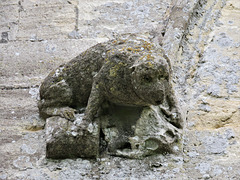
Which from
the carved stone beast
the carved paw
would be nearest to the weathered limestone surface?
the carved paw

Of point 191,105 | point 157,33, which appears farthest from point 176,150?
point 157,33

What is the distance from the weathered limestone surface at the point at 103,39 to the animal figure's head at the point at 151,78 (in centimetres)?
41

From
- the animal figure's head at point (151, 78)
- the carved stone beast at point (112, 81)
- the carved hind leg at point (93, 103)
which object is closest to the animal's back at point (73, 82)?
the carved stone beast at point (112, 81)

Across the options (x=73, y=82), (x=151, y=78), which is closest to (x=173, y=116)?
(x=151, y=78)

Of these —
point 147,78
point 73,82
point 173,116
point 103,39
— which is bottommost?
point 173,116

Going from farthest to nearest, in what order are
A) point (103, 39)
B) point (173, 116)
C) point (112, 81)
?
point (103, 39)
point (173, 116)
point (112, 81)

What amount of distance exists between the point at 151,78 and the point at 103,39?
173 centimetres

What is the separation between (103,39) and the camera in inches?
177

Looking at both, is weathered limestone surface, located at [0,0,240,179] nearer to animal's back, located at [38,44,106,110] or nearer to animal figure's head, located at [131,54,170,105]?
animal's back, located at [38,44,106,110]

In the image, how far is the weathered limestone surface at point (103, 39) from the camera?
3045 mm

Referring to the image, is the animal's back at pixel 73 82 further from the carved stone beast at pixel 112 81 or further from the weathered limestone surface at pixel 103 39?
the weathered limestone surface at pixel 103 39

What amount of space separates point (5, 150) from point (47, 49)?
1.43 metres

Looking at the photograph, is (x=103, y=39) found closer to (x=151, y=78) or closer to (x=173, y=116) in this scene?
(x=173, y=116)

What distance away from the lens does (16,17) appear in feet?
16.2
